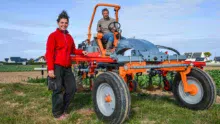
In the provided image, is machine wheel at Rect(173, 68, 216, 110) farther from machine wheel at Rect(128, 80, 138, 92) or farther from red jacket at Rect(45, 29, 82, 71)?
red jacket at Rect(45, 29, 82, 71)

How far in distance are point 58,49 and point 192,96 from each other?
120 inches

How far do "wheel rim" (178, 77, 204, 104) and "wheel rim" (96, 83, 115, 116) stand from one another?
6.69 ft

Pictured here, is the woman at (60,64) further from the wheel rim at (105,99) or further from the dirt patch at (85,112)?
the wheel rim at (105,99)

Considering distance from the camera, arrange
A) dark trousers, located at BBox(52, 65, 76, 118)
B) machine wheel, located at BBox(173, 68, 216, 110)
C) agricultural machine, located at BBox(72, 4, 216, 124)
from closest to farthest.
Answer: agricultural machine, located at BBox(72, 4, 216, 124) → dark trousers, located at BBox(52, 65, 76, 118) → machine wheel, located at BBox(173, 68, 216, 110)

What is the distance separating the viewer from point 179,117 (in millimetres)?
5105

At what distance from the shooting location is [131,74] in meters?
5.62

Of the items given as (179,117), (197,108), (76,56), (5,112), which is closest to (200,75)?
(197,108)

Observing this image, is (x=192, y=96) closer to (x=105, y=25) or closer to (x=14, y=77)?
(x=105, y=25)

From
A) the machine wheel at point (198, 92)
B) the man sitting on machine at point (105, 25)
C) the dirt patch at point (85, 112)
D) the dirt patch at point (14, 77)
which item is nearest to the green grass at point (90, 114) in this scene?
the dirt patch at point (85, 112)

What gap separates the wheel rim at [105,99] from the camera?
482cm

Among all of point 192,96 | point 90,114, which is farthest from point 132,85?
point 90,114

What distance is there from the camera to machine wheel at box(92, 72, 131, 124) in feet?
14.3

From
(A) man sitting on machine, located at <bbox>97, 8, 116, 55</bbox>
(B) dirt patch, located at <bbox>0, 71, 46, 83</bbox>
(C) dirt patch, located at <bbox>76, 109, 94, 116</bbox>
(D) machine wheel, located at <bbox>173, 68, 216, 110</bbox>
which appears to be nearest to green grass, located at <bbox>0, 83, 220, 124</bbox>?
(C) dirt patch, located at <bbox>76, 109, 94, 116</bbox>

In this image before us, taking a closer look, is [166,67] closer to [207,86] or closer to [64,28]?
[207,86]
